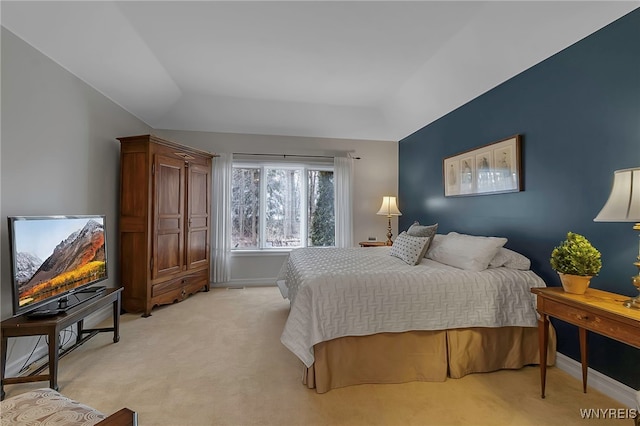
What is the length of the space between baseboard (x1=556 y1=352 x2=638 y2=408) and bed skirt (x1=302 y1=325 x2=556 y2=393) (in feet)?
0.24

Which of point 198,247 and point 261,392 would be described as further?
point 198,247

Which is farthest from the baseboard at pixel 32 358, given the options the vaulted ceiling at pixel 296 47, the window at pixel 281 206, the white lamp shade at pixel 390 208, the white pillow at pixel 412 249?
the white lamp shade at pixel 390 208

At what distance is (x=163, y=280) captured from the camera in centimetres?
360

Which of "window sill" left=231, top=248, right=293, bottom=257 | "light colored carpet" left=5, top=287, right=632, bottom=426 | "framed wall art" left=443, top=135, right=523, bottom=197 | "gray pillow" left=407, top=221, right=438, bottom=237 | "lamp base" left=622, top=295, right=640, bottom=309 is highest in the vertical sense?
"framed wall art" left=443, top=135, right=523, bottom=197

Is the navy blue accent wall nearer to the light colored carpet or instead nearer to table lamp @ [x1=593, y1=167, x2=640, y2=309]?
table lamp @ [x1=593, y1=167, x2=640, y2=309]

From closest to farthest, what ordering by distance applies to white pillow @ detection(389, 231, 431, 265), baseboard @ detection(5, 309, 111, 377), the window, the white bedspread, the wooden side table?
the wooden side table → the white bedspread → baseboard @ detection(5, 309, 111, 377) → white pillow @ detection(389, 231, 431, 265) → the window

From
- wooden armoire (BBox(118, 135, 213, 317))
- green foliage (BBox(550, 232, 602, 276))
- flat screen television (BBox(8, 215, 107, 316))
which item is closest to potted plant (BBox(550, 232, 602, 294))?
green foliage (BBox(550, 232, 602, 276))

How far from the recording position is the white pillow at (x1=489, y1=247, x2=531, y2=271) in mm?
2383

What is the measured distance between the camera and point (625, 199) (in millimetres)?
1487

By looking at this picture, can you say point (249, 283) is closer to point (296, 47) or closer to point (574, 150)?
point (296, 47)

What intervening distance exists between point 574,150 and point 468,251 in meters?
1.06

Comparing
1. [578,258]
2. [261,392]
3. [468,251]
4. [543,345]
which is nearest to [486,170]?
[468,251]

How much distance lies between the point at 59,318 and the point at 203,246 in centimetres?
239

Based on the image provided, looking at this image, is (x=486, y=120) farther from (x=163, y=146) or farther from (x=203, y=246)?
(x=203, y=246)
